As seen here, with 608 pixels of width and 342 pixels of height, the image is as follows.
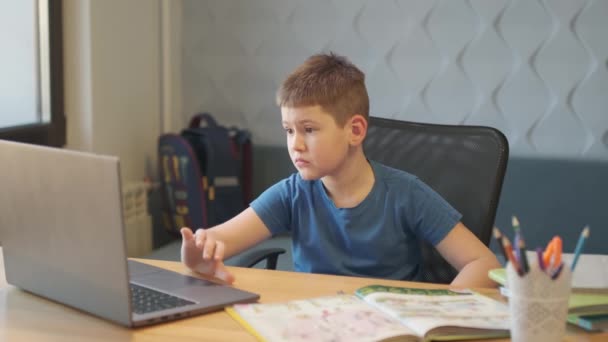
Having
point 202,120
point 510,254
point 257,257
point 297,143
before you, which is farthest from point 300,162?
point 202,120

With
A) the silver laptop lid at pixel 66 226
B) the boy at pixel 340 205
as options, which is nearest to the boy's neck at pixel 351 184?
the boy at pixel 340 205

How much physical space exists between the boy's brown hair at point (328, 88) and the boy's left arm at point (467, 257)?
12.8 inches

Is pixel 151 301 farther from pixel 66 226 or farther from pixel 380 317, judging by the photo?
A: pixel 380 317

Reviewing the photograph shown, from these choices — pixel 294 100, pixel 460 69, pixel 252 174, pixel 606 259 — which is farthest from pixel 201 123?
pixel 294 100

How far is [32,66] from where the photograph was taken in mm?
2994

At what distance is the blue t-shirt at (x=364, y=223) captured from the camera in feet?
5.72

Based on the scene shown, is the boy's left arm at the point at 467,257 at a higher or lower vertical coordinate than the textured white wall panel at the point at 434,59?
lower

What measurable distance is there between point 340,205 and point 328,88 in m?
0.25

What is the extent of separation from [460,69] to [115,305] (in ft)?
7.38

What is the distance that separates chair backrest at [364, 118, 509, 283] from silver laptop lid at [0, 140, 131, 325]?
0.88 meters

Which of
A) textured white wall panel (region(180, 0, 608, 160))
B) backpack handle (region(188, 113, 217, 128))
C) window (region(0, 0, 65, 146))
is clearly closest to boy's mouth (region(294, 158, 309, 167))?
window (region(0, 0, 65, 146))

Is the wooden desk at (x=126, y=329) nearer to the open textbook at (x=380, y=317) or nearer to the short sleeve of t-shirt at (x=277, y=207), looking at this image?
the open textbook at (x=380, y=317)

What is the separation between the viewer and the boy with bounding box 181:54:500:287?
166 centimetres

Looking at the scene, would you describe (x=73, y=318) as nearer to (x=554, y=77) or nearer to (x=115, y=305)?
(x=115, y=305)
